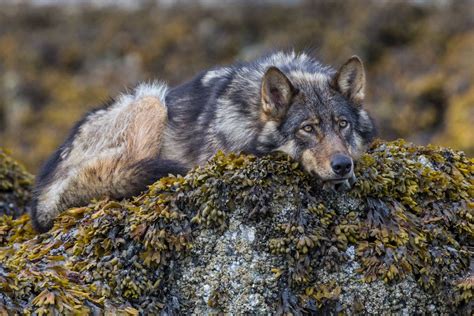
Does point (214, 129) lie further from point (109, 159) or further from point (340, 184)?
point (340, 184)

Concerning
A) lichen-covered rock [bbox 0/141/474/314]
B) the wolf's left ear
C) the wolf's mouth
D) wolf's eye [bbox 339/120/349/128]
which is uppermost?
the wolf's left ear

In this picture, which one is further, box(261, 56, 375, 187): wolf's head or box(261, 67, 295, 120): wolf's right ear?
box(261, 67, 295, 120): wolf's right ear

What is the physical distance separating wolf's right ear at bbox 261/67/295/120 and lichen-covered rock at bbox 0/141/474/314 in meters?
0.62

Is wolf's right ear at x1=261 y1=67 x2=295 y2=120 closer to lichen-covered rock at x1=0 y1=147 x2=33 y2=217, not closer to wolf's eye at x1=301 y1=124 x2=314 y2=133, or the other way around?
wolf's eye at x1=301 y1=124 x2=314 y2=133

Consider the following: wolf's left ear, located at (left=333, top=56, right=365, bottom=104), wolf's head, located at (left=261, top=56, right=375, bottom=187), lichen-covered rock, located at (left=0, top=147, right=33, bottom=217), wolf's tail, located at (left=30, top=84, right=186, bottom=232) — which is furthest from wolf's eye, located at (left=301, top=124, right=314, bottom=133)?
lichen-covered rock, located at (left=0, top=147, right=33, bottom=217)

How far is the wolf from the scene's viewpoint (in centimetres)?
736

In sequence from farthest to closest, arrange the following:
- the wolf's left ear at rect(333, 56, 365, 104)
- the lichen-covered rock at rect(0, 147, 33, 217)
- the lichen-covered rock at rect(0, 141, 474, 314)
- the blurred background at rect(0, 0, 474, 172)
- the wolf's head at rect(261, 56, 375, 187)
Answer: the blurred background at rect(0, 0, 474, 172)
the lichen-covered rock at rect(0, 147, 33, 217)
the wolf's left ear at rect(333, 56, 365, 104)
the wolf's head at rect(261, 56, 375, 187)
the lichen-covered rock at rect(0, 141, 474, 314)

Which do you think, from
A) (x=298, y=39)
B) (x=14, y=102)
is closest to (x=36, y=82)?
(x=14, y=102)

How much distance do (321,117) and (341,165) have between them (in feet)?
2.48

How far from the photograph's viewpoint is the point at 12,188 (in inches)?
386

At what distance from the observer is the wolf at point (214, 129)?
736 cm

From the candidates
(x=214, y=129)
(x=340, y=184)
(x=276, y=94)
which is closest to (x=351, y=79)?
(x=276, y=94)

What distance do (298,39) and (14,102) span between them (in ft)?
26.4

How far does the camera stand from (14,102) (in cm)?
2033
